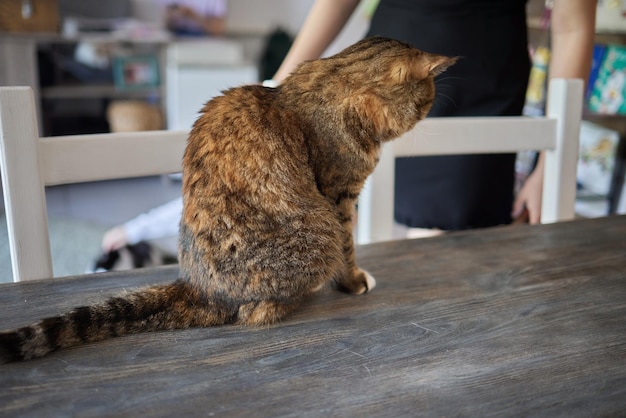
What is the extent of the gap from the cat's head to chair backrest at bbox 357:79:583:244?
0.94ft

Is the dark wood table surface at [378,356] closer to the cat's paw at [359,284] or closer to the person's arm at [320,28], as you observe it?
the cat's paw at [359,284]

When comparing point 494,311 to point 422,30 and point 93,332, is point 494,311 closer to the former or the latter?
point 93,332

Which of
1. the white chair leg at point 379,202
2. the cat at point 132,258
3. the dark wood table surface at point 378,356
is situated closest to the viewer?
the dark wood table surface at point 378,356

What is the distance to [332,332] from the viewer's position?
67cm

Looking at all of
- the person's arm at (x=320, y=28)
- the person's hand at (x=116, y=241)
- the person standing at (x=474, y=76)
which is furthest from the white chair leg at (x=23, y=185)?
the person's hand at (x=116, y=241)

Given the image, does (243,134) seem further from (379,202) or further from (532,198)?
(532,198)

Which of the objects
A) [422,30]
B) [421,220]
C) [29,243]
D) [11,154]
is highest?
[422,30]

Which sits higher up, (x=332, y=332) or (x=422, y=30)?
(x=422, y=30)

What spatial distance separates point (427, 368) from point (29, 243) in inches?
23.3

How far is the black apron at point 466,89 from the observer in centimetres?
129

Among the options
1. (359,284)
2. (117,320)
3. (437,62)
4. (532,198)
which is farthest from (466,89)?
(117,320)

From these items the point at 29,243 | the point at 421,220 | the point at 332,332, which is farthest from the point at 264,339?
the point at 421,220

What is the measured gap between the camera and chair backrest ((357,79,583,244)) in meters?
1.10

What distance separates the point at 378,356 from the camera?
2.02 feet
